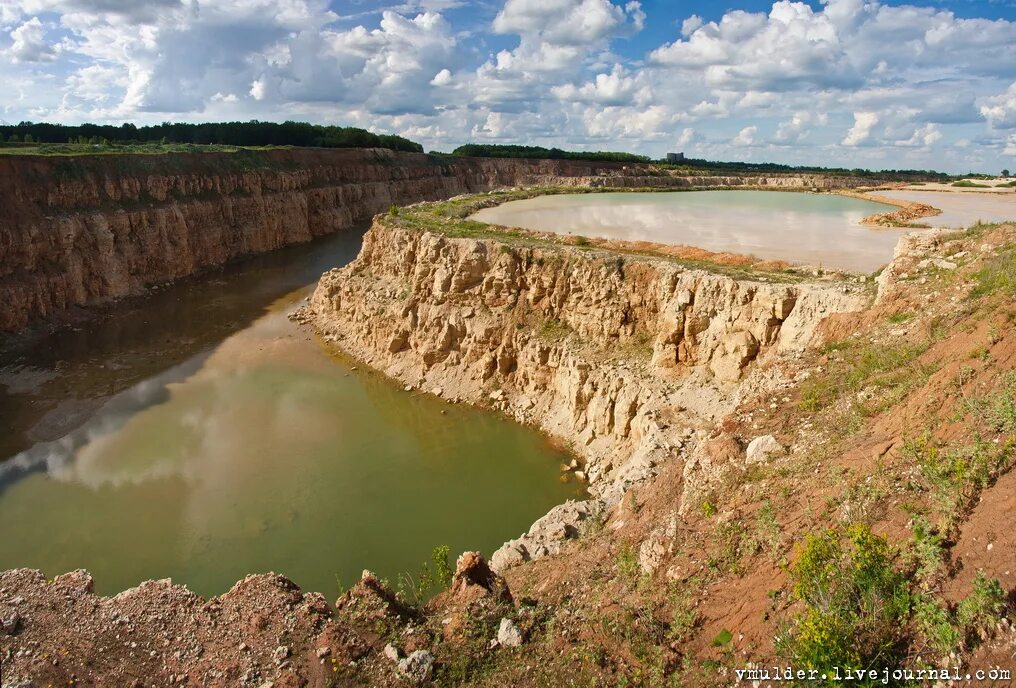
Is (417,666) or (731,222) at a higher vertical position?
(731,222)

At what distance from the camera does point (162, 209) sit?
41.4 m

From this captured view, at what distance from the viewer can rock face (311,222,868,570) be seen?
1609cm

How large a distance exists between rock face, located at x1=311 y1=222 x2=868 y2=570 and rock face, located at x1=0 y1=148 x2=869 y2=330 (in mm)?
16784

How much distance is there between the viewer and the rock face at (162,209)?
3183 cm

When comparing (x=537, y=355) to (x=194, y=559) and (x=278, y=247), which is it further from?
(x=278, y=247)

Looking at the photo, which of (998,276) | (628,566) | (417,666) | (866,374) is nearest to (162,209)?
(417,666)

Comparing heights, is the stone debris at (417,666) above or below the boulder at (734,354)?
below

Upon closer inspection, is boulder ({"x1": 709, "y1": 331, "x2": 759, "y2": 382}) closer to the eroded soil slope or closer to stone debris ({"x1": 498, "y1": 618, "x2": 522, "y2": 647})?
the eroded soil slope

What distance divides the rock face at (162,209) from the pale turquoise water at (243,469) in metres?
6.64

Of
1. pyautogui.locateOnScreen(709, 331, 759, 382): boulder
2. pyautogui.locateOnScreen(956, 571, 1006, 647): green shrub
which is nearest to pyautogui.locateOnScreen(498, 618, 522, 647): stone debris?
pyautogui.locateOnScreen(956, 571, 1006, 647): green shrub

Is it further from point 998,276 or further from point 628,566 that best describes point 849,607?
point 998,276

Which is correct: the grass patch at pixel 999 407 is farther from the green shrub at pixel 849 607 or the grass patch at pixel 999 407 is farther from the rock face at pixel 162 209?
the rock face at pixel 162 209

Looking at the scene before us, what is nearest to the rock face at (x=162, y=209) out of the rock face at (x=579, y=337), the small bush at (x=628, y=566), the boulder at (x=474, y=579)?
the rock face at (x=579, y=337)

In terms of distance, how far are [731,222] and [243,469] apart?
26.1 metres
